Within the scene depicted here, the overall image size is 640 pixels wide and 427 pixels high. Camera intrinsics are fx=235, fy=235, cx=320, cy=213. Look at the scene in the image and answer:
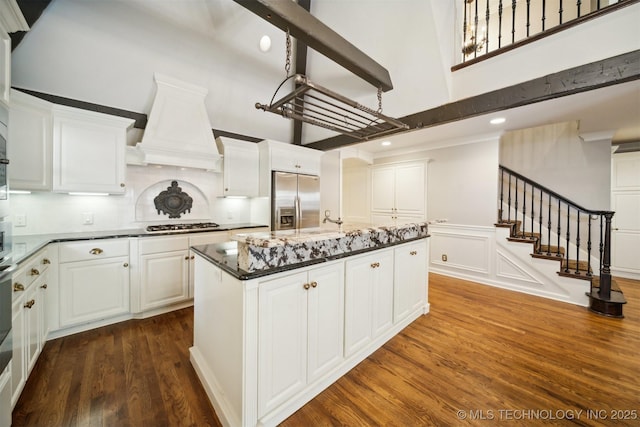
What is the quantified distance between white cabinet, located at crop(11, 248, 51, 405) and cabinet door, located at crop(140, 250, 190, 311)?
2.41 ft

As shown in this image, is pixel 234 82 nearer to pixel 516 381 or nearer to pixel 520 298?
pixel 516 381

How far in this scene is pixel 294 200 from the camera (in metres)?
4.02

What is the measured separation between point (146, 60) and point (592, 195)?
674 cm

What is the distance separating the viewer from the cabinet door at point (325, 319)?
155cm

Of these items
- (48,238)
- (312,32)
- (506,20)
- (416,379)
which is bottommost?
(416,379)

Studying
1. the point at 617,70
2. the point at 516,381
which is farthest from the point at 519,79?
the point at 516,381

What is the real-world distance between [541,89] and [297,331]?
313 cm

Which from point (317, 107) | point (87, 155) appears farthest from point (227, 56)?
point (87, 155)

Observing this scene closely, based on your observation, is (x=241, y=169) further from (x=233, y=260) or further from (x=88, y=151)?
(x=233, y=260)

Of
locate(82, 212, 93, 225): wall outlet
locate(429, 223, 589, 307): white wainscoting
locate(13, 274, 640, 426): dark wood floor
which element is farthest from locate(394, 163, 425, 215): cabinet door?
locate(82, 212, 93, 225): wall outlet

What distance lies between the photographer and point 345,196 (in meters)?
5.90

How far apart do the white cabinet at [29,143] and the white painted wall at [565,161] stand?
6627 millimetres

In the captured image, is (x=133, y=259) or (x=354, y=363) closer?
(x=354, y=363)

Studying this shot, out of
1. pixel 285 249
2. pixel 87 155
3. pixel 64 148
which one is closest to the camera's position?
pixel 285 249
